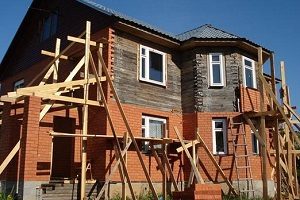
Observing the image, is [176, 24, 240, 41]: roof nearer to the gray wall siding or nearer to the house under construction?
the house under construction

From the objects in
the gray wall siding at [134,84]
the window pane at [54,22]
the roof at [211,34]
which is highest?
the window pane at [54,22]

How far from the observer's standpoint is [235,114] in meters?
16.0

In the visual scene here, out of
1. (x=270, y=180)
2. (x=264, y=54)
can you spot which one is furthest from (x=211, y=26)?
(x=270, y=180)

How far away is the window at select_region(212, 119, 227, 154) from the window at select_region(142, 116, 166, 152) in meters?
2.22

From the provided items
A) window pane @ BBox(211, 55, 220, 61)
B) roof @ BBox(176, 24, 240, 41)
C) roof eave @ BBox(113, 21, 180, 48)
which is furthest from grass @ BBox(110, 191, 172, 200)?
roof @ BBox(176, 24, 240, 41)

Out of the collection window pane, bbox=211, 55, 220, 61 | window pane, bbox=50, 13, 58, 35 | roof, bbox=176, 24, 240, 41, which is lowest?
window pane, bbox=211, 55, 220, 61

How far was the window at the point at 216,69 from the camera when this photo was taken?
1659cm

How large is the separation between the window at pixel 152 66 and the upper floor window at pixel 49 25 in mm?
5304

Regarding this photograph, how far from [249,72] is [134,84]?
5859 millimetres

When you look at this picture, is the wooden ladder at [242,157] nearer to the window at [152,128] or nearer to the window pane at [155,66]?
the window at [152,128]

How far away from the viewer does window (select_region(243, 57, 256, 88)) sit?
17.2 m

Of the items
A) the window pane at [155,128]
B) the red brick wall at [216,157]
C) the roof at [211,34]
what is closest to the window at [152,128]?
the window pane at [155,128]

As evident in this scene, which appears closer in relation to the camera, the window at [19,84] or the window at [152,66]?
the window at [152,66]

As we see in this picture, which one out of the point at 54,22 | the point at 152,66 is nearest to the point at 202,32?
the point at 152,66
